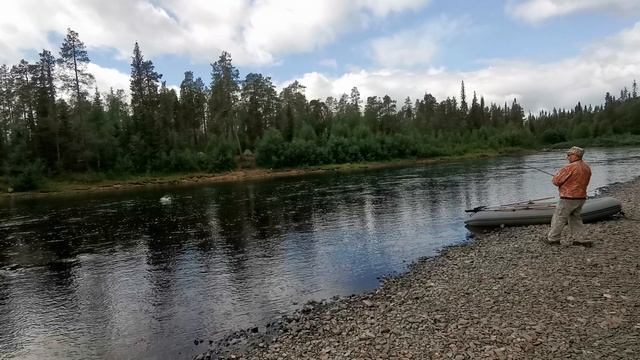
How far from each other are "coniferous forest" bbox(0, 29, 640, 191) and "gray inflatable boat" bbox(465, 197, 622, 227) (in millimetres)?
66769

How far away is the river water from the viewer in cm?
1372

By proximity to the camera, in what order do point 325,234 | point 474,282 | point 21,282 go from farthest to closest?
point 325,234
point 21,282
point 474,282

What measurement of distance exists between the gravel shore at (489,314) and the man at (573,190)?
92 centimetres

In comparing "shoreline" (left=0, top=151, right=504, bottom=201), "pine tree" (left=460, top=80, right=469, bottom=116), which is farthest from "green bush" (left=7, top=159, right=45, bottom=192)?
"pine tree" (left=460, top=80, right=469, bottom=116)

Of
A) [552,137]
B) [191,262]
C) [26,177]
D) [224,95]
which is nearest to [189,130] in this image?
[224,95]

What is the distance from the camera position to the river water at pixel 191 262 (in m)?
13.7

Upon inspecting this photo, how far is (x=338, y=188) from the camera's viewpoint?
5259cm

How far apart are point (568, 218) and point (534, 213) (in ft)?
23.4

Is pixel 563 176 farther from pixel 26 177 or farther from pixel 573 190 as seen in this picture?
pixel 26 177

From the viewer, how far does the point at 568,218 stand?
16.4m

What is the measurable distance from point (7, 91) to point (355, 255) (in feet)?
286

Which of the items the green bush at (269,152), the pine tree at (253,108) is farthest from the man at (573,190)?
the pine tree at (253,108)

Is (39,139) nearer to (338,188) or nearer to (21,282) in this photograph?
(338,188)

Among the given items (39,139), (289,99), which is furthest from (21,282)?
(289,99)
